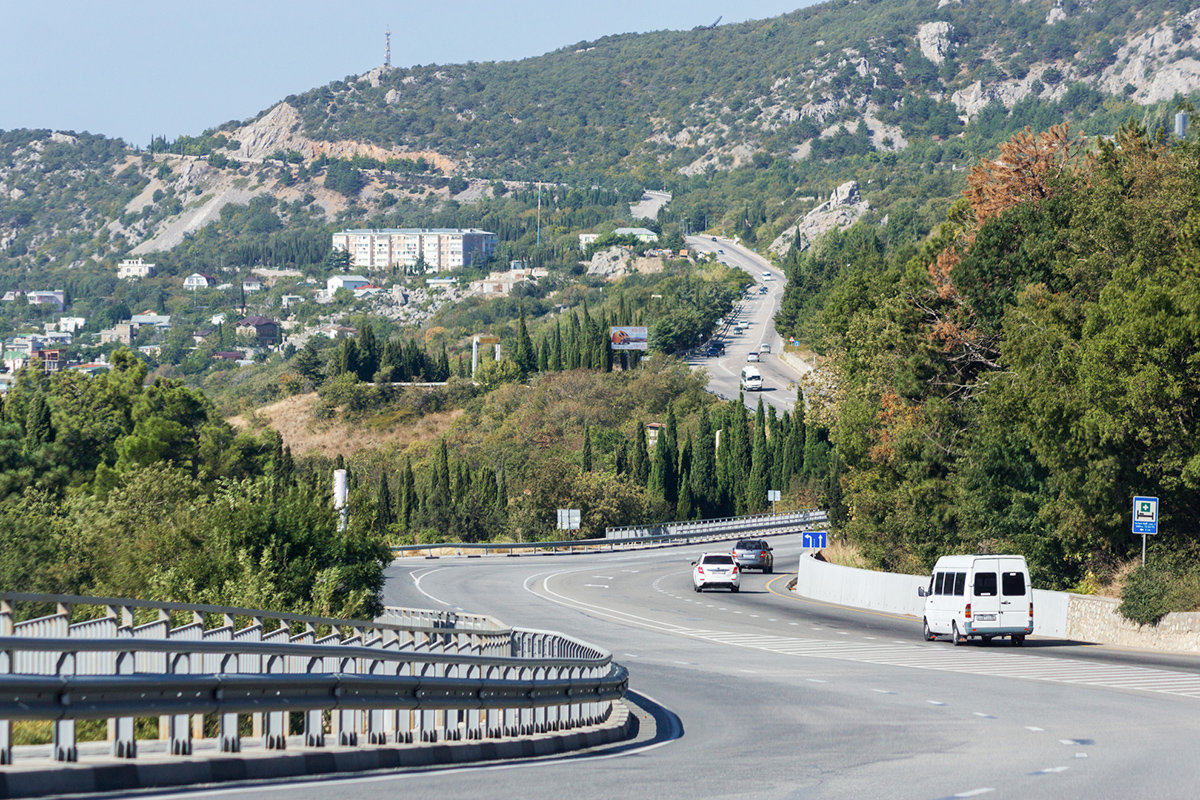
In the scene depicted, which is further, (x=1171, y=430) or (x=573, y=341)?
(x=573, y=341)

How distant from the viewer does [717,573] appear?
177 feet

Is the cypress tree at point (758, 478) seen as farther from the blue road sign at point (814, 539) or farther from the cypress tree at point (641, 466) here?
the blue road sign at point (814, 539)

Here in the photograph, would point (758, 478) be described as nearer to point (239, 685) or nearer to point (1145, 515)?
point (1145, 515)

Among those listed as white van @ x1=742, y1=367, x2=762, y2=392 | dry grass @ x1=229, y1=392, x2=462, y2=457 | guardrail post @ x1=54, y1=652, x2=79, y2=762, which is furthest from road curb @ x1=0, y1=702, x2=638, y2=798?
dry grass @ x1=229, y1=392, x2=462, y2=457

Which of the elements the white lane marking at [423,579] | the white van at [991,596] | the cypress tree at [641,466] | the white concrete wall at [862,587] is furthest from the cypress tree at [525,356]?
the white van at [991,596]

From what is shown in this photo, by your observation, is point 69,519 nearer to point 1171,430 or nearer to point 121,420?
point 1171,430

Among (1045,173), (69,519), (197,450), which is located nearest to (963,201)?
(1045,173)

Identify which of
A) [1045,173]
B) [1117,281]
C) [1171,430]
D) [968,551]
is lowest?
[968,551]

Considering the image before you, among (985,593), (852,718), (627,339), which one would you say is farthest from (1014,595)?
(627,339)

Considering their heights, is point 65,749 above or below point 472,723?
above

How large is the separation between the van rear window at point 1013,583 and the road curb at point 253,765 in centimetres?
1925

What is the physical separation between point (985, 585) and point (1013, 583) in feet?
2.14

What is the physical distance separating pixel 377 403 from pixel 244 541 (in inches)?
6104

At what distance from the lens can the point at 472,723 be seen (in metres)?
14.3
